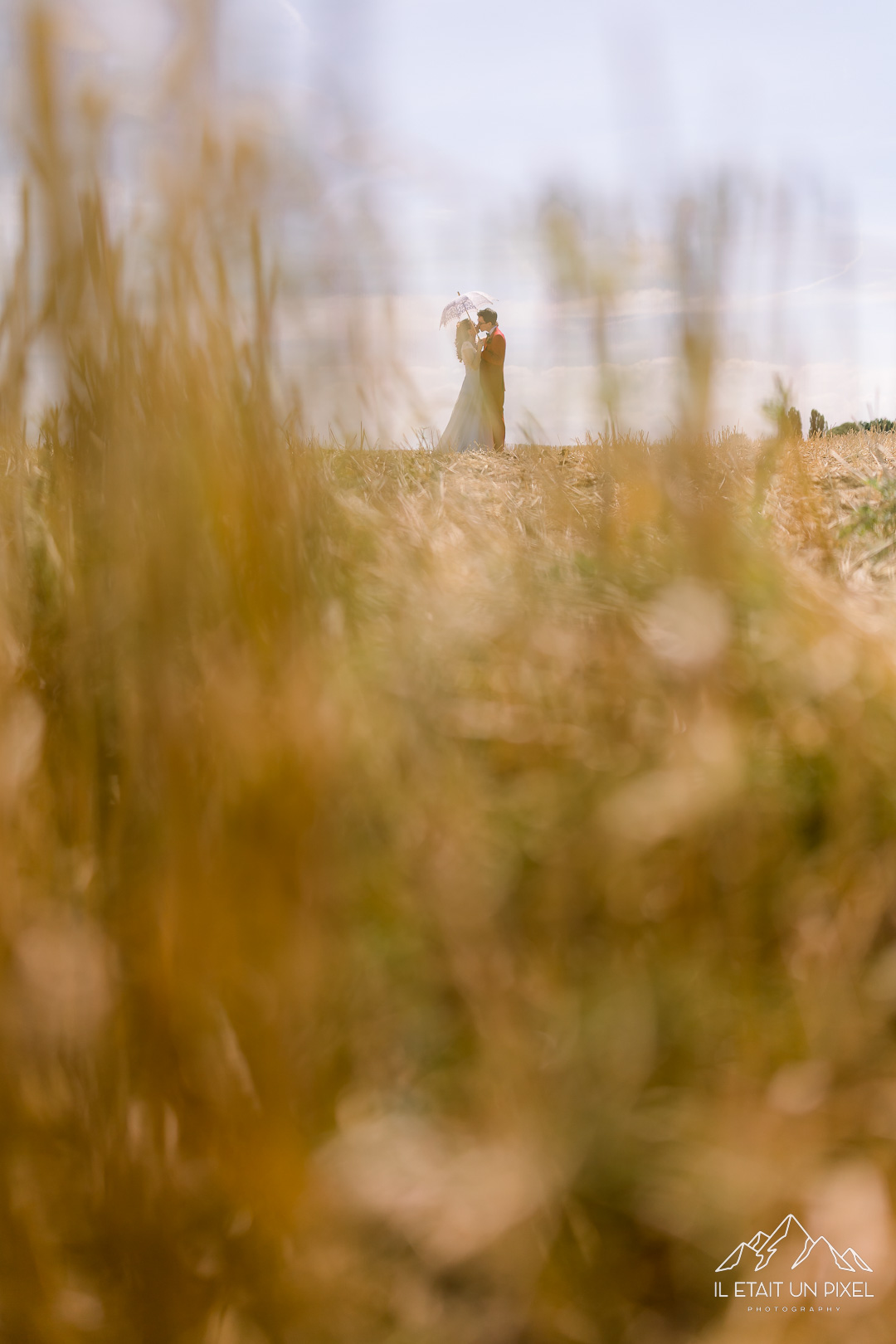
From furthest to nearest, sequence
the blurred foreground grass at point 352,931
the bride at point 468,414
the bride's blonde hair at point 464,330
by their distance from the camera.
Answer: the bride's blonde hair at point 464,330 < the bride at point 468,414 < the blurred foreground grass at point 352,931

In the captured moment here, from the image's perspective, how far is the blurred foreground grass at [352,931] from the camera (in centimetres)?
46

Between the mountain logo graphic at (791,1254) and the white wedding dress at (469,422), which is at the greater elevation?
the white wedding dress at (469,422)

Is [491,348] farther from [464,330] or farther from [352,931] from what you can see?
[352,931]

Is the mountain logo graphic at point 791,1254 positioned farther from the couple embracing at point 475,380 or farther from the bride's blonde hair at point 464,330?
the bride's blonde hair at point 464,330

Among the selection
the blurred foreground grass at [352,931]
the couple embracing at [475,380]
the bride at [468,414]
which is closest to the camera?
the blurred foreground grass at [352,931]

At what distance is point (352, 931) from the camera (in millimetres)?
643

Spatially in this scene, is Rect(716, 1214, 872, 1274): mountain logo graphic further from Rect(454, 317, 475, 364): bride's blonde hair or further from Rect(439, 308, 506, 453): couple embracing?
Rect(454, 317, 475, 364): bride's blonde hair

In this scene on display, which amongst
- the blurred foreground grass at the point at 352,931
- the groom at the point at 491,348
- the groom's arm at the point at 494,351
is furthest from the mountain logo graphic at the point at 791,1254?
the groom's arm at the point at 494,351

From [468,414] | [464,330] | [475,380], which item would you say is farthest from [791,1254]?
[464,330]

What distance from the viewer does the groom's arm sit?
16.4ft

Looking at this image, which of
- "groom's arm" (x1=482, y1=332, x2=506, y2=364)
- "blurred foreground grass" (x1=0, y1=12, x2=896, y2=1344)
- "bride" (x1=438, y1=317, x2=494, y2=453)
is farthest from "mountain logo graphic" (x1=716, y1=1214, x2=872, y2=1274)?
"groom's arm" (x1=482, y1=332, x2=506, y2=364)

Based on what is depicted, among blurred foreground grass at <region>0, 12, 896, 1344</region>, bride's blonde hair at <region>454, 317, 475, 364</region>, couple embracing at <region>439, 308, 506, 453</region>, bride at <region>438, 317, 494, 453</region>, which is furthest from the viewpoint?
bride's blonde hair at <region>454, 317, 475, 364</region>

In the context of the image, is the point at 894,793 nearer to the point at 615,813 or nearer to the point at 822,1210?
the point at 615,813

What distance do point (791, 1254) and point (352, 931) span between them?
13.3 inches
